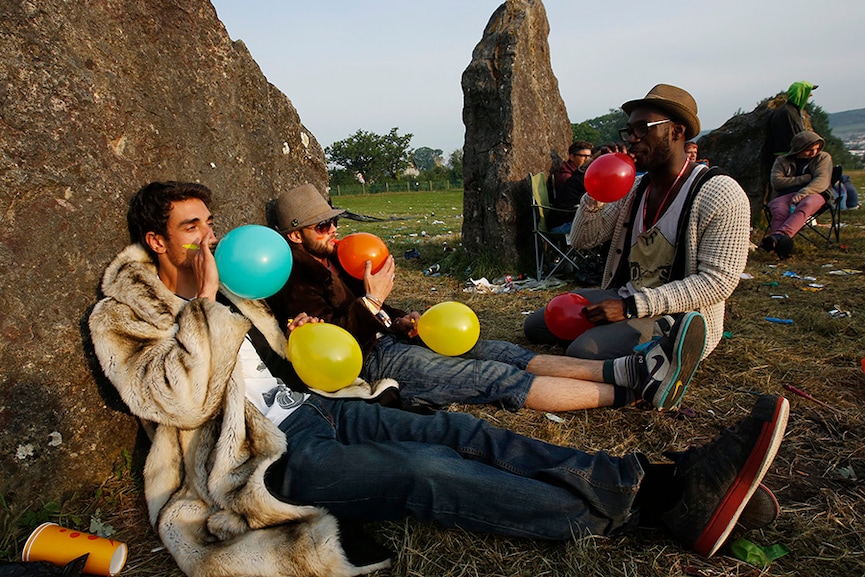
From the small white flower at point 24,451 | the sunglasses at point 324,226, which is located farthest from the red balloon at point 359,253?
the small white flower at point 24,451

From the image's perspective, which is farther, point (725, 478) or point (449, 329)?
point (449, 329)

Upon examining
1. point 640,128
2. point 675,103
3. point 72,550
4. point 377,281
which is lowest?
point 72,550

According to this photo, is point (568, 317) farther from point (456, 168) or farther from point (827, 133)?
point (456, 168)

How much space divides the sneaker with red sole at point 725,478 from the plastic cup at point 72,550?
7.14 ft

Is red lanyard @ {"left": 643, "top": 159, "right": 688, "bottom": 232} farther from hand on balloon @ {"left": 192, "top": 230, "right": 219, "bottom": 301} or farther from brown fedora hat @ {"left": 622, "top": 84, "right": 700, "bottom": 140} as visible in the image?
hand on balloon @ {"left": 192, "top": 230, "right": 219, "bottom": 301}

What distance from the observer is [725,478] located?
6.28ft

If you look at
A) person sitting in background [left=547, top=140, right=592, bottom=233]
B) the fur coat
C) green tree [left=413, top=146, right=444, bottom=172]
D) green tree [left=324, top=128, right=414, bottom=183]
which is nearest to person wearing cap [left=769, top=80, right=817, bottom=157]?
person sitting in background [left=547, top=140, right=592, bottom=233]

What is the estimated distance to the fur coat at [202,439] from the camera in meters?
1.99

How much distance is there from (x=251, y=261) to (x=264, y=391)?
64cm

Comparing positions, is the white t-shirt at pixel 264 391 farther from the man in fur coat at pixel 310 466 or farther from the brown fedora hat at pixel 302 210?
the brown fedora hat at pixel 302 210

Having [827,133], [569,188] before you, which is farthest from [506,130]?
[827,133]

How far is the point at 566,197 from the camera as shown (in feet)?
23.5

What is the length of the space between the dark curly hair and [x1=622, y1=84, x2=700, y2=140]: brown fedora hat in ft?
9.06

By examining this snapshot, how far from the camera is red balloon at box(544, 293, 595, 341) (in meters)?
3.82
